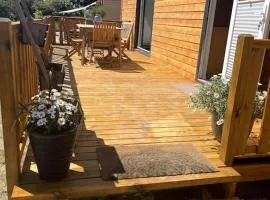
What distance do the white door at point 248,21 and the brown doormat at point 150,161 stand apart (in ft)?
5.82

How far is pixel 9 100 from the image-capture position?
69.9 inches

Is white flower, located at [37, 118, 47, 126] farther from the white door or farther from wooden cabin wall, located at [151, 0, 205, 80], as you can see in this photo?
wooden cabin wall, located at [151, 0, 205, 80]

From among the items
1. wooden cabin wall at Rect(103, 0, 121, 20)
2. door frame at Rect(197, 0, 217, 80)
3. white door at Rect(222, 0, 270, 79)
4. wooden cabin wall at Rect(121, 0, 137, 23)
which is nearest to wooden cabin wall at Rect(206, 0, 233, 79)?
door frame at Rect(197, 0, 217, 80)

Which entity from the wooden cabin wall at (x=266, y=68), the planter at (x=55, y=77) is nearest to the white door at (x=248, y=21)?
the wooden cabin wall at (x=266, y=68)

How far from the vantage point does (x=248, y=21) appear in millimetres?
3689

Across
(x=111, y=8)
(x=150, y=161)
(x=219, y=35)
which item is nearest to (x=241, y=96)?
(x=150, y=161)

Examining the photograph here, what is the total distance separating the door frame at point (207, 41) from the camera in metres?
4.66

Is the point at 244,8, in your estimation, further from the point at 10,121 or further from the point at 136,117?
the point at 10,121

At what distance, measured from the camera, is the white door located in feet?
11.1

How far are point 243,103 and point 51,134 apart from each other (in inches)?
51.3

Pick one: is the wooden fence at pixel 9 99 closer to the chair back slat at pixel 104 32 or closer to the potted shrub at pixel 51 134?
the potted shrub at pixel 51 134

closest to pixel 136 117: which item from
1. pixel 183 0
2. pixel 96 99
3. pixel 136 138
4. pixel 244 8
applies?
pixel 136 138

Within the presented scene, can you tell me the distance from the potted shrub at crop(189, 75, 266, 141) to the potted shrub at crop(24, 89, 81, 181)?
119 centimetres

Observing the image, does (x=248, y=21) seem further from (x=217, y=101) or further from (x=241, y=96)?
(x=241, y=96)
